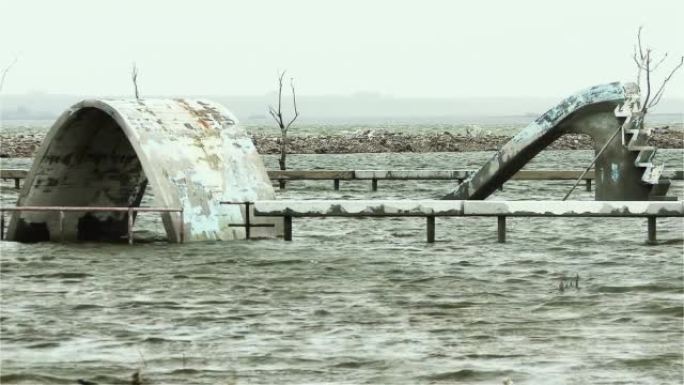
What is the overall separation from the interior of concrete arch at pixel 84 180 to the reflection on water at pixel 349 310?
0.81m

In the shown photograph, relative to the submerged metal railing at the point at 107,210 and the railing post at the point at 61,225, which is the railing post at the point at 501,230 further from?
the railing post at the point at 61,225

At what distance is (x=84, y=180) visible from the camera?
→ 23.6m

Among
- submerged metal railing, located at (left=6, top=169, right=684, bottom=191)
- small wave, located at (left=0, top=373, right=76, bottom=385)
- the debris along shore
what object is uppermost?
small wave, located at (left=0, top=373, right=76, bottom=385)

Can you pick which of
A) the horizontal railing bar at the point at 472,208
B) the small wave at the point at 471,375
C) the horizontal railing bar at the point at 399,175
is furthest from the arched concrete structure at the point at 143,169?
the horizontal railing bar at the point at 399,175

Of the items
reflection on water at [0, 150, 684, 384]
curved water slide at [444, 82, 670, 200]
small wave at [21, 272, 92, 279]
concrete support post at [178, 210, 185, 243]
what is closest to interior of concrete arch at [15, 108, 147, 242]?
reflection on water at [0, 150, 684, 384]

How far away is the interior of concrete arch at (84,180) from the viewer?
22.9m

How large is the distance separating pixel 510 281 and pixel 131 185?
8.63 metres

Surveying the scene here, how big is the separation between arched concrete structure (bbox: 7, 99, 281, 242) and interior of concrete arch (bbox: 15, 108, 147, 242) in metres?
0.02

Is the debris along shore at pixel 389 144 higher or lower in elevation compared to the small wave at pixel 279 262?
lower

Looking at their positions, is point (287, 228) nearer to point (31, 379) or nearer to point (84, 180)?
point (84, 180)

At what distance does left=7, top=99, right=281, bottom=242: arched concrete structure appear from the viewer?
2162cm

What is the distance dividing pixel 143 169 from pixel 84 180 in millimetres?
2190

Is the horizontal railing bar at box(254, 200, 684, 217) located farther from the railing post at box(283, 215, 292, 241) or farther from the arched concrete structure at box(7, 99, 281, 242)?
the arched concrete structure at box(7, 99, 281, 242)

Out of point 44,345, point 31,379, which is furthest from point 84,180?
point 31,379
